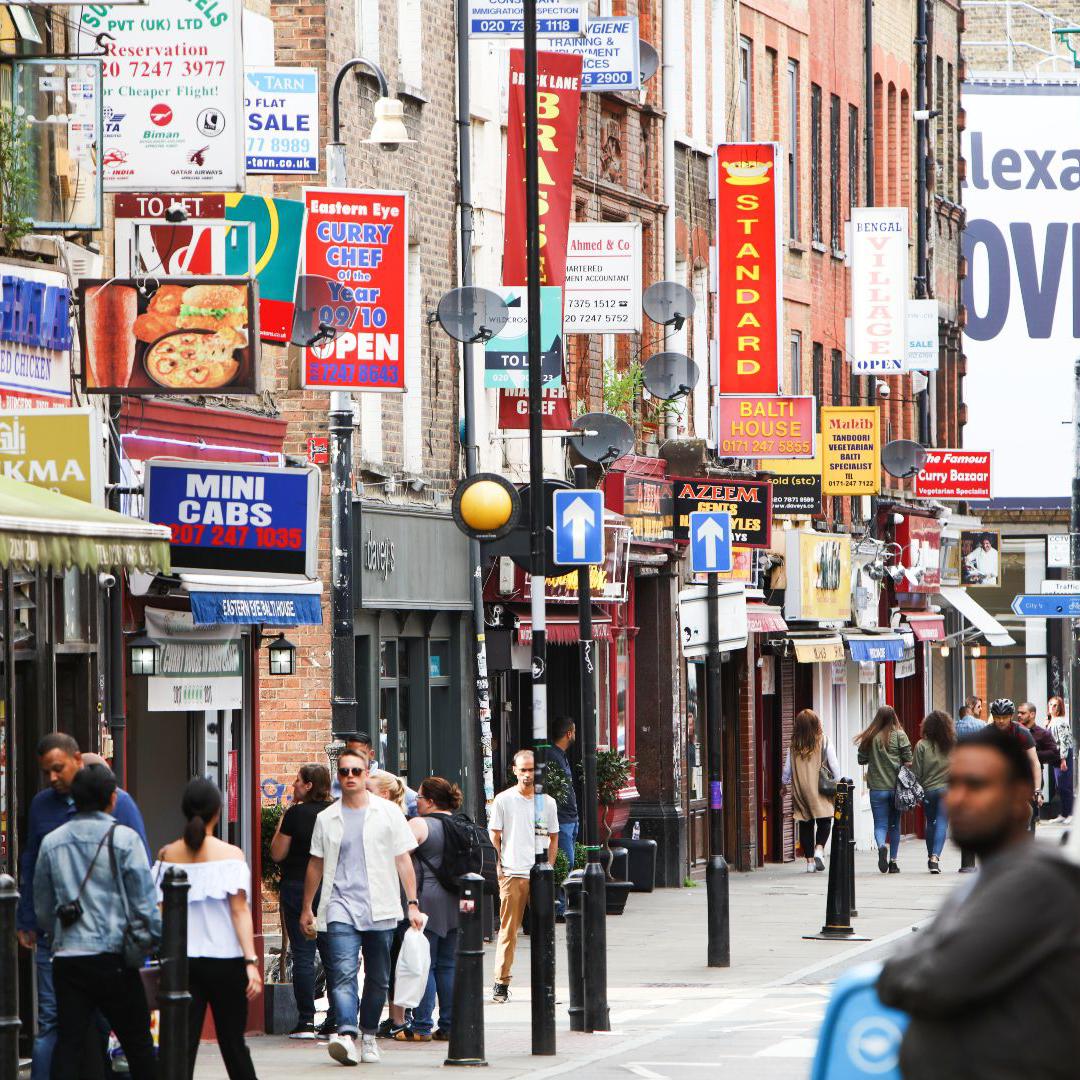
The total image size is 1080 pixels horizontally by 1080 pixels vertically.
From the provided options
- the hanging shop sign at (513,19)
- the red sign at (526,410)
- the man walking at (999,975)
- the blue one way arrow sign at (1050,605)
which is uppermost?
the hanging shop sign at (513,19)

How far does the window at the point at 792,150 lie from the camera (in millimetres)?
39156

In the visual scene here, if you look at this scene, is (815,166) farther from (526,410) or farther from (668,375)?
(526,410)

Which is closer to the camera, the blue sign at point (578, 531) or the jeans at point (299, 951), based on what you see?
the jeans at point (299, 951)

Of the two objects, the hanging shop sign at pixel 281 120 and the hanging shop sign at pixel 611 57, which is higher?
the hanging shop sign at pixel 611 57

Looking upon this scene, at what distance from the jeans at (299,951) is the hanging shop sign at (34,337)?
3.23 m

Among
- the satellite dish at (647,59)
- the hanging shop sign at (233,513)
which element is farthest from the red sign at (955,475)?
the hanging shop sign at (233,513)

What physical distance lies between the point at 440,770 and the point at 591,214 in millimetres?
7586

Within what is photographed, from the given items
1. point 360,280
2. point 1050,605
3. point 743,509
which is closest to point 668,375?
point 743,509

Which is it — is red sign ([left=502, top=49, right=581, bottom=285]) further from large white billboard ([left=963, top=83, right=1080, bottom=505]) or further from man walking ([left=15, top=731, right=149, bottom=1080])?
large white billboard ([left=963, top=83, right=1080, bottom=505])

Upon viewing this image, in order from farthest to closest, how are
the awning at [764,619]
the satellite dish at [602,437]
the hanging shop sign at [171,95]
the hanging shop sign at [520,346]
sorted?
the awning at [764,619] → the satellite dish at [602,437] → the hanging shop sign at [520,346] → the hanging shop sign at [171,95]

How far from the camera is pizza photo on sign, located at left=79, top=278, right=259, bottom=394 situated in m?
15.9

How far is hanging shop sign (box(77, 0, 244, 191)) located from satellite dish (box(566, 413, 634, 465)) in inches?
407

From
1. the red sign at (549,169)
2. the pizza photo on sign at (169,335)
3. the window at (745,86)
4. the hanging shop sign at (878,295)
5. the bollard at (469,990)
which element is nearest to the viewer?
the bollard at (469,990)

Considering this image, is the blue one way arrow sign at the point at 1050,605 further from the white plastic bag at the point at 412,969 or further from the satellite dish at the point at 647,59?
the white plastic bag at the point at 412,969
